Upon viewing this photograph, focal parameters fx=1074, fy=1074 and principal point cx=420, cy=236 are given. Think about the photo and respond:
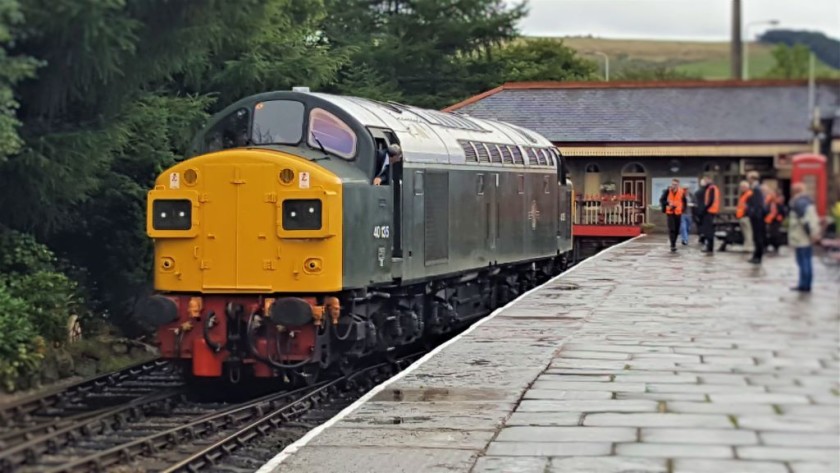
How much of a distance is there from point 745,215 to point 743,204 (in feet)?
0.40

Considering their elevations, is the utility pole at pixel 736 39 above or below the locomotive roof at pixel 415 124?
below

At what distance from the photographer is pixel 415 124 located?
13.7 meters

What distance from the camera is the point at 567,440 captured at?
6.66 m

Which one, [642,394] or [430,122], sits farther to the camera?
[430,122]

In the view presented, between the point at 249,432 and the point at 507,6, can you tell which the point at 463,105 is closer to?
the point at 507,6

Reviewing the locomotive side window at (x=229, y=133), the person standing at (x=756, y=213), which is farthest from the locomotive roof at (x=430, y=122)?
the person standing at (x=756, y=213)

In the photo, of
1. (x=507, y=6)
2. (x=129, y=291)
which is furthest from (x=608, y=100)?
(x=507, y=6)

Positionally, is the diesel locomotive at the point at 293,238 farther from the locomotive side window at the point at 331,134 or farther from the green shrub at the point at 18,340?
the green shrub at the point at 18,340

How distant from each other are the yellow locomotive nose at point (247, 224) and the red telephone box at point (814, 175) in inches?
328

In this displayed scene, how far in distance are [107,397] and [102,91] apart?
910cm

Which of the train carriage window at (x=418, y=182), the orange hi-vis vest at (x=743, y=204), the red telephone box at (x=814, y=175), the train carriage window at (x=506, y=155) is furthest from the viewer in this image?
the train carriage window at (x=506, y=155)

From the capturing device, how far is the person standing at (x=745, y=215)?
12.3 ft

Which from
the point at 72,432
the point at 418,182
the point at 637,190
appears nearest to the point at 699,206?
the point at 637,190

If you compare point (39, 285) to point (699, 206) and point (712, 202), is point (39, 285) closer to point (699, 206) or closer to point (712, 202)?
point (699, 206)
